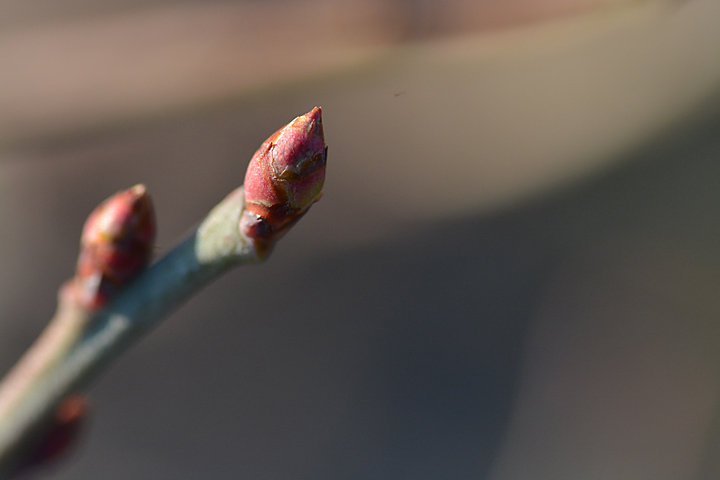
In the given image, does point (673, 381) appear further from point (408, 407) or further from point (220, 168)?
point (220, 168)

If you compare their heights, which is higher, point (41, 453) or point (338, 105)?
point (338, 105)

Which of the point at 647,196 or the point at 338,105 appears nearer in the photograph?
the point at 338,105

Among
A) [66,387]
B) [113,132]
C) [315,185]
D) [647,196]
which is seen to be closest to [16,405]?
[66,387]

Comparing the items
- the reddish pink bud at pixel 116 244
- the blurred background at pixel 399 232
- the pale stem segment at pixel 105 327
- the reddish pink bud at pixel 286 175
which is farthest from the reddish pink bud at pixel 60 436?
the blurred background at pixel 399 232

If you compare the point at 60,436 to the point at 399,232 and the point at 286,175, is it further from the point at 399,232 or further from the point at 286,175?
the point at 399,232

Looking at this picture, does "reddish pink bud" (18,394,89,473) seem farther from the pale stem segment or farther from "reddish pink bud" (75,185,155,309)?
"reddish pink bud" (75,185,155,309)

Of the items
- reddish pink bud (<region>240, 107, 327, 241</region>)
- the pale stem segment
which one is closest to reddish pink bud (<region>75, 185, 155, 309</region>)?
the pale stem segment
